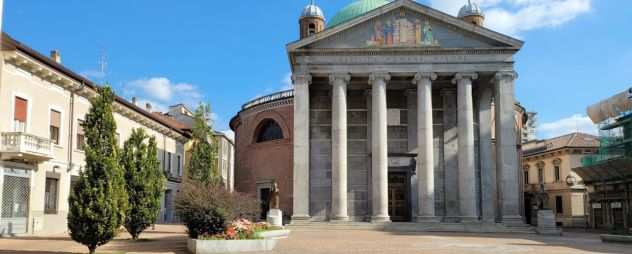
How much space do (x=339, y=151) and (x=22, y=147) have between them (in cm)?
1648

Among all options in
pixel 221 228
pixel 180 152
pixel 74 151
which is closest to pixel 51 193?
pixel 74 151

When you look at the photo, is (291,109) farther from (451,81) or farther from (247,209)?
(247,209)

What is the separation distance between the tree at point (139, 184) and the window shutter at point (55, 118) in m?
7.06

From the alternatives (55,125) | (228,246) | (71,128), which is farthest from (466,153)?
(55,125)

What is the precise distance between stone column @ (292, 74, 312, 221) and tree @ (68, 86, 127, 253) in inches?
644

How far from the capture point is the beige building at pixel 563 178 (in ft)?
172

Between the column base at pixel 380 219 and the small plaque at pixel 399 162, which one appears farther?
the small plaque at pixel 399 162

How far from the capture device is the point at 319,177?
3644cm

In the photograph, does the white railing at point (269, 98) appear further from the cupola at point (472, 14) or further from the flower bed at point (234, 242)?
the flower bed at point (234, 242)

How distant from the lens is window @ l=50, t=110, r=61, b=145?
28766mm

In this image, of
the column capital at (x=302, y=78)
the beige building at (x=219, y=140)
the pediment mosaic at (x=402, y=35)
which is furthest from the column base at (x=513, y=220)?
the beige building at (x=219, y=140)

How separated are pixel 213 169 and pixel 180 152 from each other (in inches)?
482

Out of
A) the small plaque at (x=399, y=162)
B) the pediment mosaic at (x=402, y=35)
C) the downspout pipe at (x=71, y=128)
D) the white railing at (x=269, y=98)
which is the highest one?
the pediment mosaic at (x=402, y=35)

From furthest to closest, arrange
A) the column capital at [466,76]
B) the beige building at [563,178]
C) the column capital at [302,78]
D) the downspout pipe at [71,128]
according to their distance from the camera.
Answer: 1. the beige building at [563,178]
2. the column capital at [302,78]
3. the column capital at [466,76]
4. the downspout pipe at [71,128]
